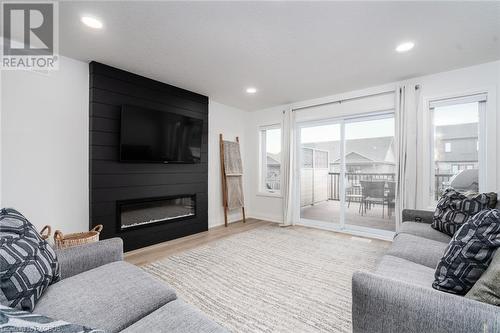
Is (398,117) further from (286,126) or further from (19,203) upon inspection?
(19,203)

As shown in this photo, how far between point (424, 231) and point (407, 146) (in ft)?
4.75

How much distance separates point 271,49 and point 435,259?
97.3 inches

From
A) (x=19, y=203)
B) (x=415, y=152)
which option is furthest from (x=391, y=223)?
(x=19, y=203)

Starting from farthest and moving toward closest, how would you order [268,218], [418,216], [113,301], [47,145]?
1. [268,218]
2. [418,216]
3. [47,145]
4. [113,301]

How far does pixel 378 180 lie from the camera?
12.5ft

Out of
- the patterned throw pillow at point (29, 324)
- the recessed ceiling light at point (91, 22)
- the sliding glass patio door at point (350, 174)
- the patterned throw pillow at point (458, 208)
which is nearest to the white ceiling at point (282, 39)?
the recessed ceiling light at point (91, 22)

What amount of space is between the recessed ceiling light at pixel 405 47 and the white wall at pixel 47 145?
378 centimetres

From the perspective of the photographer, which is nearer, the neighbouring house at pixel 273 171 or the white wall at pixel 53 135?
the white wall at pixel 53 135

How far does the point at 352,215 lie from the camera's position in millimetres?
4039

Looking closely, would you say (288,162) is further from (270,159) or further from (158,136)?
(158,136)

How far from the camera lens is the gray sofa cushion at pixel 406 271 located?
1.37 meters

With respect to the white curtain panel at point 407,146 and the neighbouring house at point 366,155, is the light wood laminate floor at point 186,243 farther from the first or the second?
the neighbouring house at point 366,155

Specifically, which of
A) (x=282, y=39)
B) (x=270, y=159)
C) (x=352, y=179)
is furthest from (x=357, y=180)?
(x=282, y=39)

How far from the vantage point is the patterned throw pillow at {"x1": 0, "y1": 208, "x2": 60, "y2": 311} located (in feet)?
3.30
